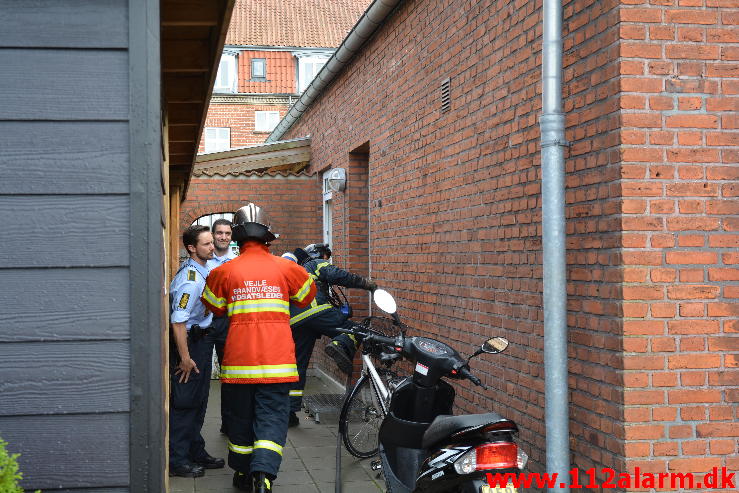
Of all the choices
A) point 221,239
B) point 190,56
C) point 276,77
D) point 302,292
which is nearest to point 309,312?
point 221,239

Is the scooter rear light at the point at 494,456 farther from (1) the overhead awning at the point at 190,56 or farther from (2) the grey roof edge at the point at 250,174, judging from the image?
(2) the grey roof edge at the point at 250,174

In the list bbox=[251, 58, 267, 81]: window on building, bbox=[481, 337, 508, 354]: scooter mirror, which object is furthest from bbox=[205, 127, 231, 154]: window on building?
bbox=[481, 337, 508, 354]: scooter mirror

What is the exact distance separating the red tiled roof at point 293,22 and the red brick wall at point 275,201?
2381cm

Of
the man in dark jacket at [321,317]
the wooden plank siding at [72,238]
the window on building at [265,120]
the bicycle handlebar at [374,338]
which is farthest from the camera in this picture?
the window on building at [265,120]

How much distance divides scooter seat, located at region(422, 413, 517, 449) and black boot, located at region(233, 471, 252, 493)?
2448 millimetres

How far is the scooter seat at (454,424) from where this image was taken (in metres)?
3.60

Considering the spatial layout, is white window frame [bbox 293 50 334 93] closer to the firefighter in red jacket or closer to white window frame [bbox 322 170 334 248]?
white window frame [bbox 322 170 334 248]

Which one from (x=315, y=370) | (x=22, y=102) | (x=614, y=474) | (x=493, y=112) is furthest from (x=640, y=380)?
(x=315, y=370)

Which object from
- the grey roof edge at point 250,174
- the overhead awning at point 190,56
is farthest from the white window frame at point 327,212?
the overhead awning at point 190,56

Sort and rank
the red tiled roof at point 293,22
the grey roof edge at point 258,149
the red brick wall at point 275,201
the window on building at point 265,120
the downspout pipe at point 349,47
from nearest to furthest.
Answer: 1. the downspout pipe at point 349,47
2. the red brick wall at point 275,201
3. the grey roof edge at point 258,149
4. the window on building at point 265,120
5. the red tiled roof at point 293,22

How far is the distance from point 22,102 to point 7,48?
0.19 metres

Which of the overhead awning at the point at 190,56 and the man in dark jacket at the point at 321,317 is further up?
the overhead awning at the point at 190,56

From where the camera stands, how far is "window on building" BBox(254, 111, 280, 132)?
3688 centimetres

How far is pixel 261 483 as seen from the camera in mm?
5316
